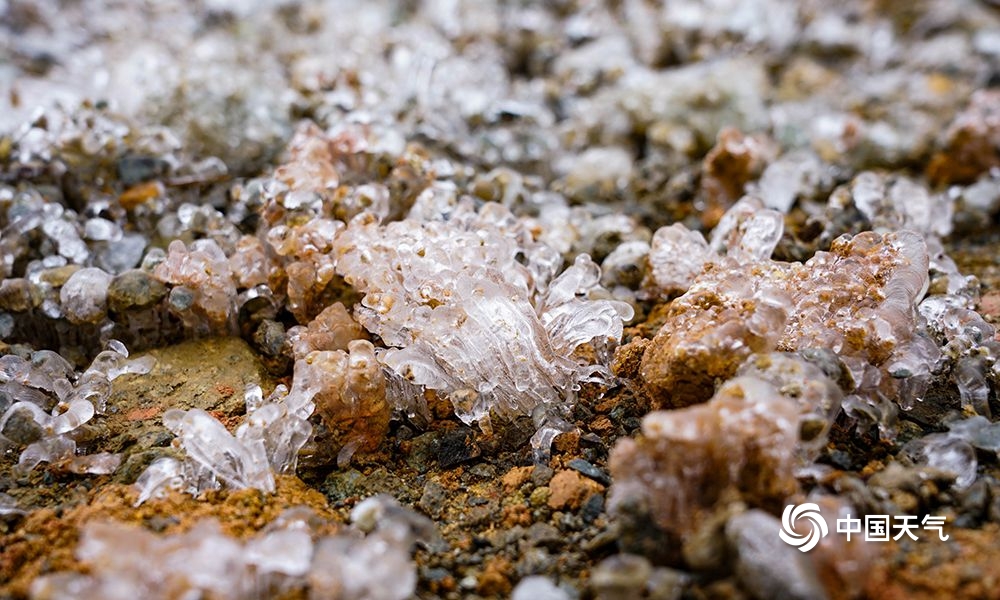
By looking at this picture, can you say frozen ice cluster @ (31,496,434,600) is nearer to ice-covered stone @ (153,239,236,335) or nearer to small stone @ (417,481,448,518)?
small stone @ (417,481,448,518)

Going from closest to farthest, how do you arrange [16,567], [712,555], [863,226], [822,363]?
[712,555], [16,567], [822,363], [863,226]

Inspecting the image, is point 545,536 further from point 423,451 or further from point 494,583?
point 423,451

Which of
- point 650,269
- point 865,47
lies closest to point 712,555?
point 650,269

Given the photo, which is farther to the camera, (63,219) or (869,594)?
(63,219)

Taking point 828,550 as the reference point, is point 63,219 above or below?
above

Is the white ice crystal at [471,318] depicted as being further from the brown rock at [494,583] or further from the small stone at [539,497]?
the brown rock at [494,583]

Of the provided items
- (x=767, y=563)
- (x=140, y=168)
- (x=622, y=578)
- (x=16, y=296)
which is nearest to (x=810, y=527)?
(x=767, y=563)

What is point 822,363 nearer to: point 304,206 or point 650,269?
point 650,269

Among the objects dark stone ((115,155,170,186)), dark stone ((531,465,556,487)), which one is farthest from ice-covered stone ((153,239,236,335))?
dark stone ((531,465,556,487))
